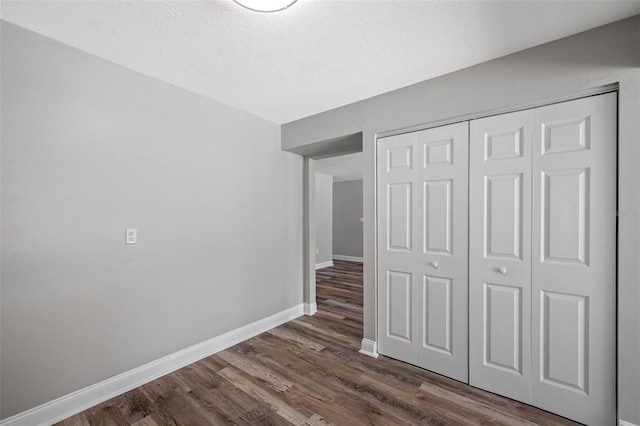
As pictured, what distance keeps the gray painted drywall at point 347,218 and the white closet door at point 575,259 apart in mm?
6345

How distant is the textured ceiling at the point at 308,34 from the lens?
154cm

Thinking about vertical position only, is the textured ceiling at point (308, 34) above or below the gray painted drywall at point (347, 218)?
above

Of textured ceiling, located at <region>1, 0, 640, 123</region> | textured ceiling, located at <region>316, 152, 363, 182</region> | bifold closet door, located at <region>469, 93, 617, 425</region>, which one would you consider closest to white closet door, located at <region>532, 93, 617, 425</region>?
bifold closet door, located at <region>469, 93, 617, 425</region>

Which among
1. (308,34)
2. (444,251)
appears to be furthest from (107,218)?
(444,251)

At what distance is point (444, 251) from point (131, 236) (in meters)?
2.51

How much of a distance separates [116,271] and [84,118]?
1121mm

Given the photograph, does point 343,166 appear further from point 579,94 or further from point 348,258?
point 579,94

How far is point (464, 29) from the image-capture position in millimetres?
1722

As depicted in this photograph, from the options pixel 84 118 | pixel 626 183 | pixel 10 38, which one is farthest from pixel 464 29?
pixel 10 38

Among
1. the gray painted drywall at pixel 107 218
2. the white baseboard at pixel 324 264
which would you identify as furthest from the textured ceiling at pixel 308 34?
the white baseboard at pixel 324 264

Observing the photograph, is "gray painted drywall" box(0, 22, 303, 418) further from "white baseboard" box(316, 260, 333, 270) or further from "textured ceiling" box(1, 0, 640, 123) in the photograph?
"white baseboard" box(316, 260, 333, 270)

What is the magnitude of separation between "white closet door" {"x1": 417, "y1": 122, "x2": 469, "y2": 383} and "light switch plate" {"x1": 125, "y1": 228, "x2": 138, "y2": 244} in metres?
2.34

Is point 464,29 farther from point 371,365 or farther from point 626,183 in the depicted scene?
point 371,365

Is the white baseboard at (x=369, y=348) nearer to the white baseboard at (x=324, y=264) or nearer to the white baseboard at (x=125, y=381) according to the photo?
the white baseboard at (x=125, y=381)
